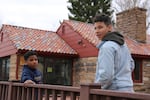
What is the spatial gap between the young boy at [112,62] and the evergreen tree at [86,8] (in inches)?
979

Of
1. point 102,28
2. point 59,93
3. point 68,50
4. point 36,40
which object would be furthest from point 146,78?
point 102,28

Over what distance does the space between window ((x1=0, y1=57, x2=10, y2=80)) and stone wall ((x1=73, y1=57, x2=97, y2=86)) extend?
3.13 meters

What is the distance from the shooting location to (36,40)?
1451 cm

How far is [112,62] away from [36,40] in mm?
11988

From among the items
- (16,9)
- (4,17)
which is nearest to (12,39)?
(16,9)

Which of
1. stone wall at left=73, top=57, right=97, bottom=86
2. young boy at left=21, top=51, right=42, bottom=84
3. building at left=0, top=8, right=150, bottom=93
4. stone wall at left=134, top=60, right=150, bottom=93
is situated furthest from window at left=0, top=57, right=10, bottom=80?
young boy at left=21, top=51, right=42, bottom=84

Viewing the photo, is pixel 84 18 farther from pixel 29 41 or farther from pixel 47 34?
pixel 29 41

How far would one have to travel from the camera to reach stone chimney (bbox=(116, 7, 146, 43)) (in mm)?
15500

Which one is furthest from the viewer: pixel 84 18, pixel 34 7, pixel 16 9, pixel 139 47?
pixel 34 7

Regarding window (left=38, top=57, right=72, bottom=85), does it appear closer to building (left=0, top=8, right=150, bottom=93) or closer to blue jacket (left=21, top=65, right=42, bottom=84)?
building (left=0, top=8, right=150, bottom=93)

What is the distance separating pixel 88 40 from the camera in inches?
554

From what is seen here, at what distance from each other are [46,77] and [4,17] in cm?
3594

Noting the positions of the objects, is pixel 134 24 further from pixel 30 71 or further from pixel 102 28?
pixel 102 28

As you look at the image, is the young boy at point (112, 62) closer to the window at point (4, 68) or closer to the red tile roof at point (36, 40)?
the red tile roof at point (36, 40)
